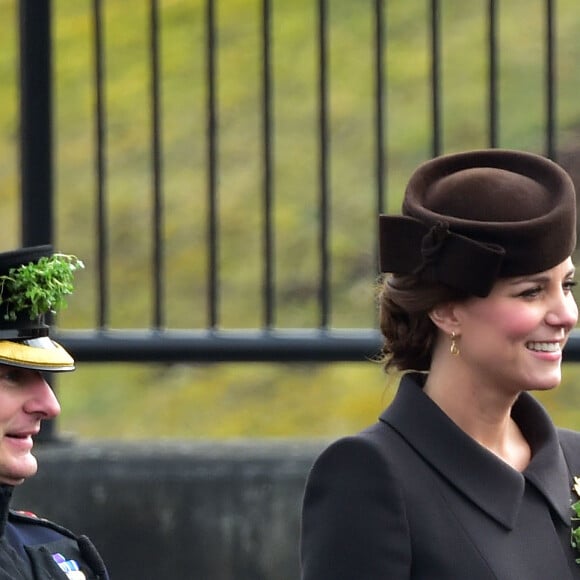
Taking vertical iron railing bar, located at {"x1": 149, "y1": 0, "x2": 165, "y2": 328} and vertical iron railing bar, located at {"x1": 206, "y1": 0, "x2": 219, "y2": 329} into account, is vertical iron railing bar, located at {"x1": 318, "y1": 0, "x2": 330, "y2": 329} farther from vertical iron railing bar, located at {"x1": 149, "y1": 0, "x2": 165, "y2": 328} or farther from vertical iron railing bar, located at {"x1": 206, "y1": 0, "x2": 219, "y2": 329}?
vertical iron railing bar, located at {"x1": 149, "y1": 0, "x2": 165, "y2": 328}

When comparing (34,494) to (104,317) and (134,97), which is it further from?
(134,97)

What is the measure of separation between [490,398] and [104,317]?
1676 millimetres

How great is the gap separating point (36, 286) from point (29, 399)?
8.4 inches

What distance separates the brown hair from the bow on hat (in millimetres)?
23

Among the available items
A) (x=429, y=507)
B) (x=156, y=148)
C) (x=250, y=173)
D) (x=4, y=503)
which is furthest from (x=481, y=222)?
(x=250, y=173)

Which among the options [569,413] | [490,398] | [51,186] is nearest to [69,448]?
[51,186]

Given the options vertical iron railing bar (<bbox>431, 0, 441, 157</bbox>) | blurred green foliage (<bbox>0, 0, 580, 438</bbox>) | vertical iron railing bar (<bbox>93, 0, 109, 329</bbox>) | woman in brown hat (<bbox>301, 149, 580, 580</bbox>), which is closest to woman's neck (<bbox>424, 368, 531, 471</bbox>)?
woman in brown hat (<bbox>301, 149, 580, 580</bbox>)

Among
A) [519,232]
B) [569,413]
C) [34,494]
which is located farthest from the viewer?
[569,413]

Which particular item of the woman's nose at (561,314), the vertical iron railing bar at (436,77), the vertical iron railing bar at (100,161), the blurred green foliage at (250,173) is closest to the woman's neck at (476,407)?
the woman's nose at (561,314)

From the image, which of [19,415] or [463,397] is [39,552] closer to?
[19,415]

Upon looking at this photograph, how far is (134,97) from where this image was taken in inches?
250

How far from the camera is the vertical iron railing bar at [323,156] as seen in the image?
477cm

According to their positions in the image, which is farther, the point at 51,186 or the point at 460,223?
the point at 51,186

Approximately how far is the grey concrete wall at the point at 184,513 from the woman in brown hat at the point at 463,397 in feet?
4.03
